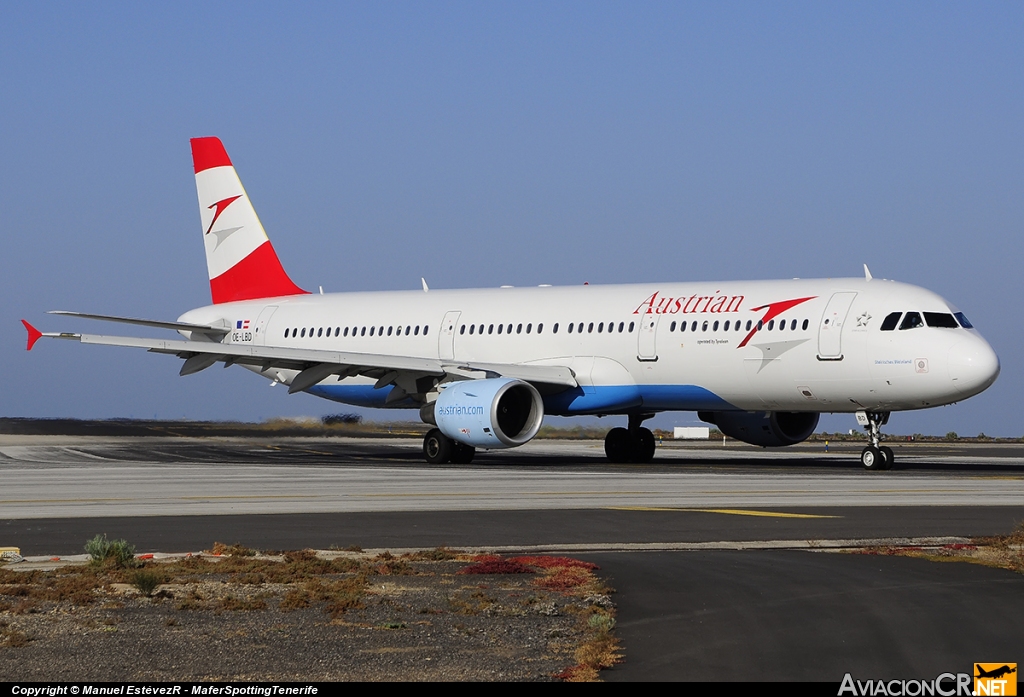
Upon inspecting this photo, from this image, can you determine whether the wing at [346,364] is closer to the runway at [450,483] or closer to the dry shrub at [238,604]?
the runway at [450,483]

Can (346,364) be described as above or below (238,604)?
above

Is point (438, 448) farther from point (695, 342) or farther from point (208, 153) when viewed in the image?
point (208, 153)

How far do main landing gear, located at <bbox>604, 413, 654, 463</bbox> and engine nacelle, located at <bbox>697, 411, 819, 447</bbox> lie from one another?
62.4 inches

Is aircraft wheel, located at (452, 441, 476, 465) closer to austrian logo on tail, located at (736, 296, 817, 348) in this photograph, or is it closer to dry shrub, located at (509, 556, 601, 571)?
austrian logo on tail, located at (736, 296, 817, 348)

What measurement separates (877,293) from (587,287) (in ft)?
24.9

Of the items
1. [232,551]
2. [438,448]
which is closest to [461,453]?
[438,448]

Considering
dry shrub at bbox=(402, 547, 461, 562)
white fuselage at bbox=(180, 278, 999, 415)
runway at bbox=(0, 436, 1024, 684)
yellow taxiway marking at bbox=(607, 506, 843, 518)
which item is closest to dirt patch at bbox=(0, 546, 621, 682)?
dry shrub at bbox=(402, 547, 461, 562)

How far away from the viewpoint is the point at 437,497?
61.6ft

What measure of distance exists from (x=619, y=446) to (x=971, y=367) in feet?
31.8

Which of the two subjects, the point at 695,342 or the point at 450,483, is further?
the point at 695,342

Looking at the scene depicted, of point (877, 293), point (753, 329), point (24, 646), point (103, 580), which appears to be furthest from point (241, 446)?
point (24, 646)

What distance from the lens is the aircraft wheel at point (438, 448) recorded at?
96.9 ft

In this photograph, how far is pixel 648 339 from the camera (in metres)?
28.7

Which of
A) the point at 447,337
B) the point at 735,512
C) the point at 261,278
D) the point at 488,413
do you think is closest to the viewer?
the point at 735,512
